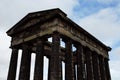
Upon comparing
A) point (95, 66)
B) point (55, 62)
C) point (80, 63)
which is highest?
point (95, 66)

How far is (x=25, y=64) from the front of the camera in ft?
95.7

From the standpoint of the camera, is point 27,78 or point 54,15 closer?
point 54,15

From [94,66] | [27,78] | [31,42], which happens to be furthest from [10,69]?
[94,66]

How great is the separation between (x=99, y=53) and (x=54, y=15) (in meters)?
12.1

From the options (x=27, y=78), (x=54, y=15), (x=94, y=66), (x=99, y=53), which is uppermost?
(x=54, y=15)

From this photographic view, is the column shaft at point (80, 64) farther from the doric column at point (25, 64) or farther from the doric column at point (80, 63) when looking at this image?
the doric column at point (25, 64)

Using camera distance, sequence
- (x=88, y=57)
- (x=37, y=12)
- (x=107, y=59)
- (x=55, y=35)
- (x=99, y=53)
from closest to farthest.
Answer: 1. (x=55, y=35)
2. (x=37, y=12)
3. (x=88, y=57)
4. (x=99, y=53)
5. (x=107, y=59)

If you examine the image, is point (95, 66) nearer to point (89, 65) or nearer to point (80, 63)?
point (89, 65)

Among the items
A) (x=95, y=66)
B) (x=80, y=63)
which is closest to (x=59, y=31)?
(x=80, y=63)

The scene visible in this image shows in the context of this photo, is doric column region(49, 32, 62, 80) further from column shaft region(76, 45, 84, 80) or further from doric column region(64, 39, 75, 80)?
column shaft region(76, 45, 84, 80)

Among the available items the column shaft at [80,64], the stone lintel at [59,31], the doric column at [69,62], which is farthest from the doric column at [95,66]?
the doric column at [69,62]

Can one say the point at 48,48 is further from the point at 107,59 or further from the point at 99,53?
the point at 107,59

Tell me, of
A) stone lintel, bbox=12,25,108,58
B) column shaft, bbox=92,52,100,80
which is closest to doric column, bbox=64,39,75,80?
stone lintel, bbox=12,25,108,58

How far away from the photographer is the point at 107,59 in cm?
3797
